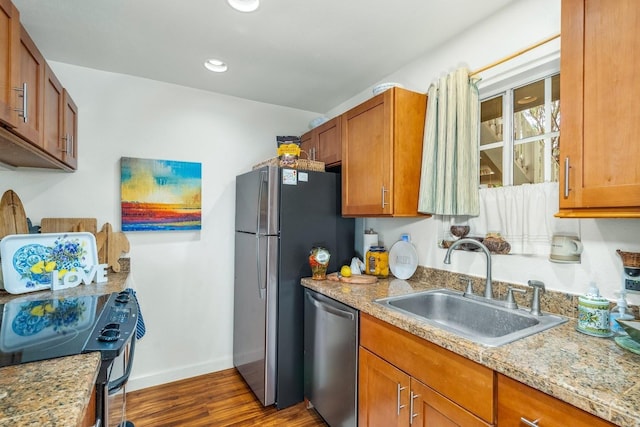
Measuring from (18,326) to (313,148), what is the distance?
2123 millimetres

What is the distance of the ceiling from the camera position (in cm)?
162

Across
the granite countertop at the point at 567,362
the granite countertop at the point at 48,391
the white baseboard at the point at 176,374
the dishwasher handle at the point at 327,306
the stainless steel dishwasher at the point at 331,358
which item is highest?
the granite countertop at the point at 48,391

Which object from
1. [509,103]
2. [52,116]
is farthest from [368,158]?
[52,116]

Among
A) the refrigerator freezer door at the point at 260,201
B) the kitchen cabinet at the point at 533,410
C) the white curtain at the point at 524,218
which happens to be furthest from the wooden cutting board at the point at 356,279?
the kitchen cabinet at the point at 533,410

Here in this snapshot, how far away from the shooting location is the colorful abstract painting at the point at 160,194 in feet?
7.68

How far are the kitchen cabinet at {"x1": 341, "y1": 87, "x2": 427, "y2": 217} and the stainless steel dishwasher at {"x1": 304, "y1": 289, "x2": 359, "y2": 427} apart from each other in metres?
0.67

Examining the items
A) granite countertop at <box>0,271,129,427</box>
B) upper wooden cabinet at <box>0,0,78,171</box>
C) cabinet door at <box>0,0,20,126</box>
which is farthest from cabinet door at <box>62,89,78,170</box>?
granite countertop at <box>0,271,129,427</box>

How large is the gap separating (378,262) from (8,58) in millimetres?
2177

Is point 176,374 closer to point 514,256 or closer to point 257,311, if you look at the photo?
point 257,311

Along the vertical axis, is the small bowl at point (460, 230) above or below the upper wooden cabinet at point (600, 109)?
below

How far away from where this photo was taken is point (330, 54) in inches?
81.8

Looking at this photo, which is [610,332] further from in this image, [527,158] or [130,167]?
[130,167]

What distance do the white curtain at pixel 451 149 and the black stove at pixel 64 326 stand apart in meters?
1.61

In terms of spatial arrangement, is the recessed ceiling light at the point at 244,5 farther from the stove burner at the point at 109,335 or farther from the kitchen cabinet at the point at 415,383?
the kitchen cabinet at the point at 415,383
